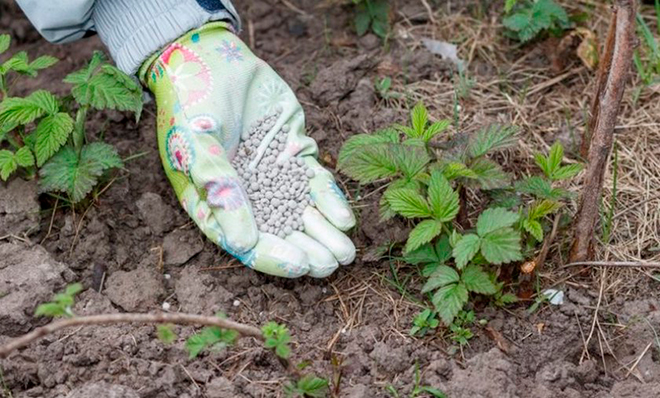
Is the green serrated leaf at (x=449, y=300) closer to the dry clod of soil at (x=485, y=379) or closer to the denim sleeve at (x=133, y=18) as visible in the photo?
the dry clod of soil at (x=485, y=379)

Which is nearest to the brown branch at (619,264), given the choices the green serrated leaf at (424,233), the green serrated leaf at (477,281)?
the green serrated leaf at (477,281)

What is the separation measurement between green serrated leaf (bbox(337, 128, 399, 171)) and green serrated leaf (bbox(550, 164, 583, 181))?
0.36m

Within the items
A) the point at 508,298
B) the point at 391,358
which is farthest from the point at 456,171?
the point at 391,358

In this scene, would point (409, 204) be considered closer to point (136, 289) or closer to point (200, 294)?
point (200, 294)

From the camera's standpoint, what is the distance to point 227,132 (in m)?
2.12

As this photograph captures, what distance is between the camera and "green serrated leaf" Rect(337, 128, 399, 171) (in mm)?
2004

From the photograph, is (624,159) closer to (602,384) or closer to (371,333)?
(602,384)

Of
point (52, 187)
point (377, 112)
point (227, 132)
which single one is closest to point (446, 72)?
point (377, 112)

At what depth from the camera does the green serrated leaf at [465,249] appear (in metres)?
1.81

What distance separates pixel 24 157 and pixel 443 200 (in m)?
0.96

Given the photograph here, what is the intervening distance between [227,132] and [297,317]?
1.53ft

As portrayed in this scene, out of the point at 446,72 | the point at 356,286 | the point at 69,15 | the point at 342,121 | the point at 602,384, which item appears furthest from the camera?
the point at 446,72

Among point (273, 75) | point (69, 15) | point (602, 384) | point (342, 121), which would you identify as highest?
point (69, 15)

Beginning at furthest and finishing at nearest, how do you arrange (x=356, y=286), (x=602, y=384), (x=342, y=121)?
(x=342, y=121) < (x=356, y=286) < (x=602, y=384)
